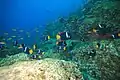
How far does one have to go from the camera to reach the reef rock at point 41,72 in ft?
13.3

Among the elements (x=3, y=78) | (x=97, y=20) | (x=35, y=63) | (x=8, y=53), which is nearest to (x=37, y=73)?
(x=35, y=63)

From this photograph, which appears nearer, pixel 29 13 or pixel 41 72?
pixel 41 72

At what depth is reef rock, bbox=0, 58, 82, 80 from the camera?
405 centimetres

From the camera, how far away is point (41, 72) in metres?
4.16

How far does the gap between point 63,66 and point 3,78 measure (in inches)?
59.1

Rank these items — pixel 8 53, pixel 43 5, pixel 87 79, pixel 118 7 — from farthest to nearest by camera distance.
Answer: pixel 43 5, pixel 8 53, pixel 118 7, pixel 87 79

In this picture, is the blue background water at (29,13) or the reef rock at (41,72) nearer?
the reef rock at (41,72)

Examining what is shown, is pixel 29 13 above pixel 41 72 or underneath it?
above

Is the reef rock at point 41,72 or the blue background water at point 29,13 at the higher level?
the blue background water at point 29,13

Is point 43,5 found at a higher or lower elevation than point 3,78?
higher

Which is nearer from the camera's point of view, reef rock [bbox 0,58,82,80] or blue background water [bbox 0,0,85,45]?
reef rock [bbox 0,58,82,80]

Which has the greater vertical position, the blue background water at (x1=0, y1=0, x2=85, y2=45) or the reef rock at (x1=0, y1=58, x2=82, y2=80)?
the blue background water at (x1=0, y1=0, x2=85, y2=45)

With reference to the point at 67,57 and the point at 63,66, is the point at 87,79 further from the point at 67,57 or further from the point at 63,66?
the point at 67,57

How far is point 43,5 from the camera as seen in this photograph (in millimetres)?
166000
